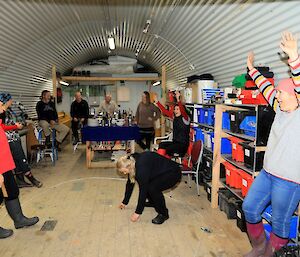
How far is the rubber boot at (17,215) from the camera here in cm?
343

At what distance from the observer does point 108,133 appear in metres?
6.23

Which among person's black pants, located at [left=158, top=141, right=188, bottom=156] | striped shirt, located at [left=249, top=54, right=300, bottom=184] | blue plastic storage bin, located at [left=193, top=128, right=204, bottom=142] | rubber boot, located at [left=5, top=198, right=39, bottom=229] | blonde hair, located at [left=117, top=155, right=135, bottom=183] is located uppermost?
striped shirt, located at [left=249, top=54, right=300, bottom=184]

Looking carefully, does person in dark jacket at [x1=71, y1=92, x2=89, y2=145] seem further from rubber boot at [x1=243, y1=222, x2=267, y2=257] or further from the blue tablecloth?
rubber boot at [x1=243, y1=222, x2=267, y2=257]

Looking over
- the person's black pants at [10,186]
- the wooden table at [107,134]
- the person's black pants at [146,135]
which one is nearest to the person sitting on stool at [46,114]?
the wooden table at [107,134]

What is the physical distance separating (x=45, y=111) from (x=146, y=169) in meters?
5.08

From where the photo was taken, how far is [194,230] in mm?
3502

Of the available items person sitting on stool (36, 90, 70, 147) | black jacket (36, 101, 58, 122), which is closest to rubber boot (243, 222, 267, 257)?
person sitting on stool (36, 90, 70, 147)

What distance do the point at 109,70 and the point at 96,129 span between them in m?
6.02

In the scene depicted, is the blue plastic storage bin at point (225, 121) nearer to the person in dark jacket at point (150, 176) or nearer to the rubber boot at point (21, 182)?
the person in dark jacket at point (150, 176)

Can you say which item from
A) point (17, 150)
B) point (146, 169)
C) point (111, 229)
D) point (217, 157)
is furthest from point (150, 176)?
point (17, 150)

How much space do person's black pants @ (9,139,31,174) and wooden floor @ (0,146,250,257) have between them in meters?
0.38

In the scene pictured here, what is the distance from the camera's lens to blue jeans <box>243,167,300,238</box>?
2.35 m

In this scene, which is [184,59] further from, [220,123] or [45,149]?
[45,149]

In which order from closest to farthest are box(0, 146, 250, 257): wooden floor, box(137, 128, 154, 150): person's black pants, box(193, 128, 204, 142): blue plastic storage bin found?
1. box(0, 146, 250, 257): wooden floor
2. box(193, 128, 204, 142): blue plastic storage bin
3. box(137, 128, 154, 150): person's black pants
